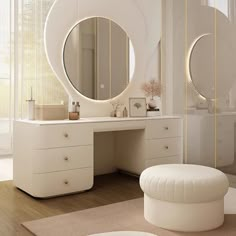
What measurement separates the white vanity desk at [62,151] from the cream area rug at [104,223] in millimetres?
481

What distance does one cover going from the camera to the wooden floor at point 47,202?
7.78 feet

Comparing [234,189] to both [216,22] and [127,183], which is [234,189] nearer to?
[127,183]

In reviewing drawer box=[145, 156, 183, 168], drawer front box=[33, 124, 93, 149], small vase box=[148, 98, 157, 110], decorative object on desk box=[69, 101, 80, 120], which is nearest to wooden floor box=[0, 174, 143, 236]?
drawer box=[145, 156, 183, 168]

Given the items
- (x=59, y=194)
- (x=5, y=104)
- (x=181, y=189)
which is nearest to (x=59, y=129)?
(x=59, y=194)

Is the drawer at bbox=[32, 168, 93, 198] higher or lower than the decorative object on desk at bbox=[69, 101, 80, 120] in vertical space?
lower

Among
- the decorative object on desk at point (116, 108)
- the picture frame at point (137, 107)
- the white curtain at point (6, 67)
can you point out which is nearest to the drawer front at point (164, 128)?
the picture frame at point (137, 107)

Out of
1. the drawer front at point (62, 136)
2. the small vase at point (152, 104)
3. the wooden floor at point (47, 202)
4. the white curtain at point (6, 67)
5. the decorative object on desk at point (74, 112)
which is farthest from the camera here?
the white curtain at point (6, 67)

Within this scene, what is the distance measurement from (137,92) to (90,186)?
1333 millimetres

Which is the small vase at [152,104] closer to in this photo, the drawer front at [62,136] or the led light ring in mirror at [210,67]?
the led light ring in mirror at [210,67]

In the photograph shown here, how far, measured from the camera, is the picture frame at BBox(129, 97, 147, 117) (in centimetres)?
361

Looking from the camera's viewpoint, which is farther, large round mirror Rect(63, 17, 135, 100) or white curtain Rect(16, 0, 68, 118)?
white curtain Rect(16, 0, 68, 118)

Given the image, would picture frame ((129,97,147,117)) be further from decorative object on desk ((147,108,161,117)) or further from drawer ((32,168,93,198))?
drawer ((32,168,93,198))

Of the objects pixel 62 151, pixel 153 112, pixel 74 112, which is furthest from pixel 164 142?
pixel 62 151

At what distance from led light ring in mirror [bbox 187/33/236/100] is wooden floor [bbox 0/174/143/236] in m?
Answer: 1.24
